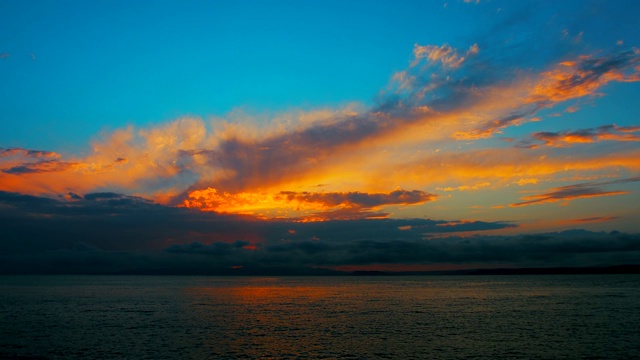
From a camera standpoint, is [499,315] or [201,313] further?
[201,313]

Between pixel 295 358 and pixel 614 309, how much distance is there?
292ft

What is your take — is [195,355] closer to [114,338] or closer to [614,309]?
[114,338]

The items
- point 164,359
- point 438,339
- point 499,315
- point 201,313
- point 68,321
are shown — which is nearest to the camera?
point 164,359

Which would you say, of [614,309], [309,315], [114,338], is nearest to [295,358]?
[114,338]

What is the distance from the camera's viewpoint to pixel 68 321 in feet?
285

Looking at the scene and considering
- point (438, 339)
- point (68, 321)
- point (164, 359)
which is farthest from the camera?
point (68, 321)

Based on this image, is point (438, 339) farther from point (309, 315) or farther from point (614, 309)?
point (614, 309)

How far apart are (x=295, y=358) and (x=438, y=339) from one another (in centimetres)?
2248

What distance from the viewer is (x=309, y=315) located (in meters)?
99.6

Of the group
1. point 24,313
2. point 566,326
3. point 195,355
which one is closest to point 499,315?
point 566,326

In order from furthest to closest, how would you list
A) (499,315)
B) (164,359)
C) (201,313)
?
(201,313) < (499,315) < (164,359)

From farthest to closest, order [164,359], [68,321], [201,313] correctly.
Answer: [201,313] < [68,321] < [164,359]

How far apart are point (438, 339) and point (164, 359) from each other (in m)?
35.5

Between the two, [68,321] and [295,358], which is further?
[68,321]
